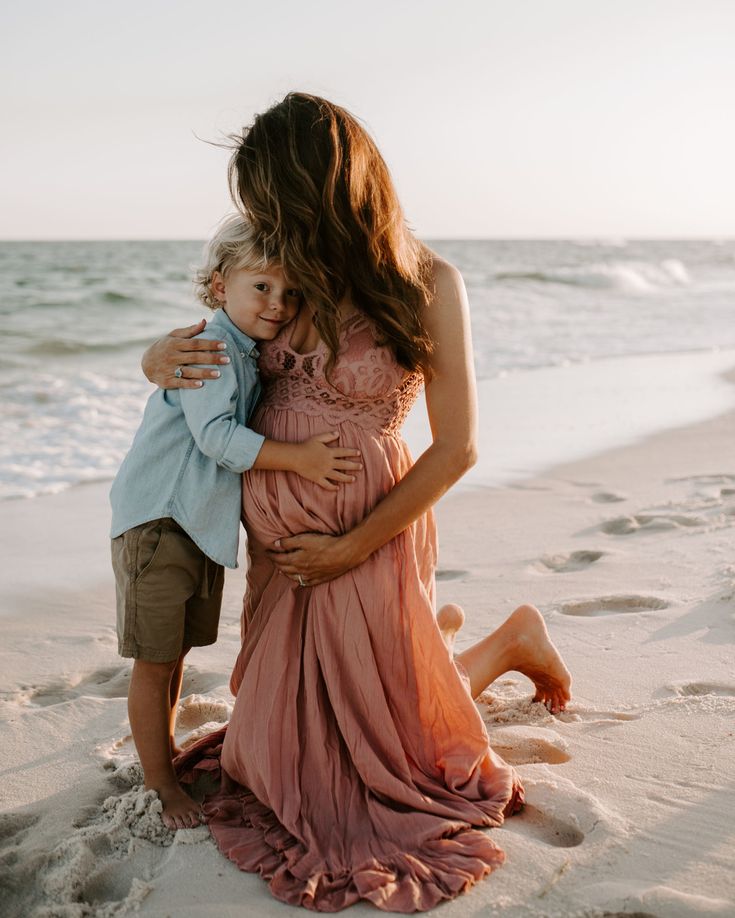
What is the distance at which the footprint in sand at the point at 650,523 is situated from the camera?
5070 mm

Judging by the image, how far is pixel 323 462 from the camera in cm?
255

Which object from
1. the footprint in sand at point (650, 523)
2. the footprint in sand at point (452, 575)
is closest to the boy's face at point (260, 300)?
the footprint in sand at point (452, 575)

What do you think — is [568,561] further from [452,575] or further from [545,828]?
[545,828]

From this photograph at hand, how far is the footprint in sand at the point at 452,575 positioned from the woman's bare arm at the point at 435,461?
2.00 metres

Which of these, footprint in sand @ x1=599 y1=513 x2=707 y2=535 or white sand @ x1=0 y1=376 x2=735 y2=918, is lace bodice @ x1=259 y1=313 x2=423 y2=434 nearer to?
white sand @ x1=0 y1=376 x2=735 y2=918

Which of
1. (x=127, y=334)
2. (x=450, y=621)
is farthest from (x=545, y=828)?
(x=127, y=334)

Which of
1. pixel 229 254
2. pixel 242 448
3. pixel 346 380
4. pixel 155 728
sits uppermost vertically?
pixel 229 254

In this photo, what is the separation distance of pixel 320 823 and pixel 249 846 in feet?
0.59

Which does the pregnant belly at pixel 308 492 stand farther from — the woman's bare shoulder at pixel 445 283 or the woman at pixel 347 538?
the woman's bare shoulder at pixel 445 283

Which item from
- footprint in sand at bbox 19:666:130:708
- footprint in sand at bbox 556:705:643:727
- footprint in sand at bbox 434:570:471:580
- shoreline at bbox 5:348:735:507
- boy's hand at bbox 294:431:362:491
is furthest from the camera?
shoreline at bbox 5:348:735:507

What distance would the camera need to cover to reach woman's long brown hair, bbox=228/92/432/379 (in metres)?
2.45

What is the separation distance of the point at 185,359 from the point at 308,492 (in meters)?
0.46

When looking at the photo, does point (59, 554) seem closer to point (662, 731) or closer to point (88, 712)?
point (88, 712)

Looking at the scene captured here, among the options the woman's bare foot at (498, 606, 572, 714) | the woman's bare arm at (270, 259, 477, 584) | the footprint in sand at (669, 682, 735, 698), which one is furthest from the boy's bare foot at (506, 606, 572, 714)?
the woman's bare arm at (270, 259, 477, 584)
